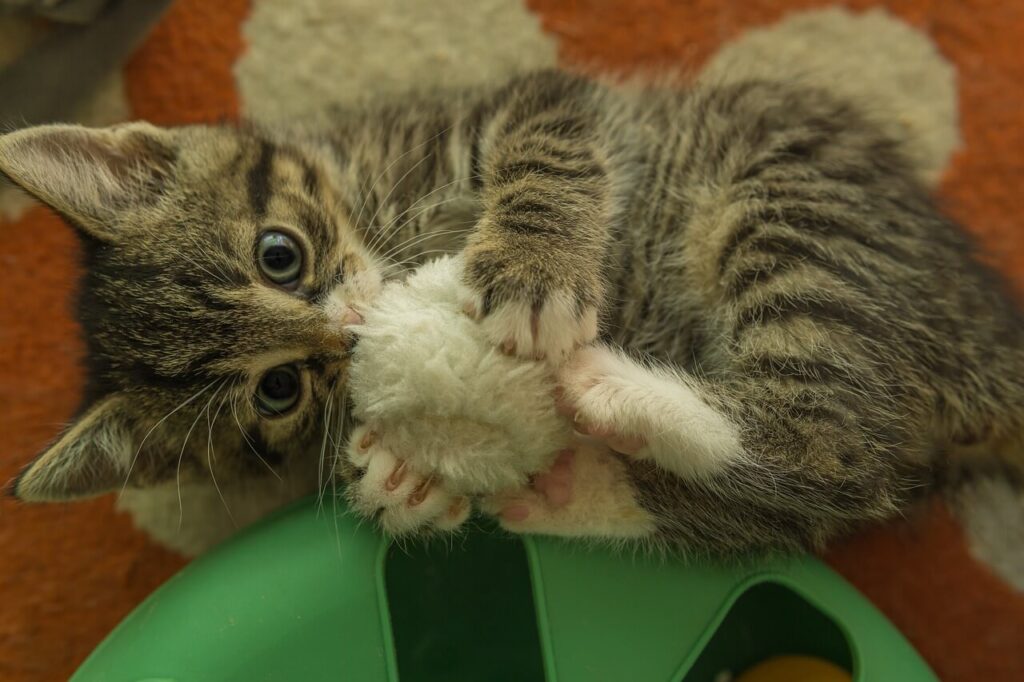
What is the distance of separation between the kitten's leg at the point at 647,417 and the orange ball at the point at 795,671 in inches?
24.1

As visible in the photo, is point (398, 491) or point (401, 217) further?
point (401, 217)

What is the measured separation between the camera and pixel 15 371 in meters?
1.92

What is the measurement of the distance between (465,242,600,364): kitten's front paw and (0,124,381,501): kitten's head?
24 cm

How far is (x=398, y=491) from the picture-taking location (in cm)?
133

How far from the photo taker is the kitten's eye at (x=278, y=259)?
4.58 feet

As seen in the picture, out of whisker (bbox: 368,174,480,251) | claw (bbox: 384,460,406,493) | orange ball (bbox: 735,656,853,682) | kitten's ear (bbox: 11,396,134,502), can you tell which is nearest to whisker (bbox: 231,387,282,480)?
kitten's ear (bbox: 11,396,134,502)

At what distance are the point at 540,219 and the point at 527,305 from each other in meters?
0.21

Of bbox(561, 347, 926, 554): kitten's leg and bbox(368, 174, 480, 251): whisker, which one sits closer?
bbox(561, 347, 926, 554): kitten's leg

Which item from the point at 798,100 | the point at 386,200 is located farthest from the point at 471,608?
the point at 798,100

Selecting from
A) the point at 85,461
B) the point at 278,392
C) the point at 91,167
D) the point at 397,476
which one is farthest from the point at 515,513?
the point at 91,167

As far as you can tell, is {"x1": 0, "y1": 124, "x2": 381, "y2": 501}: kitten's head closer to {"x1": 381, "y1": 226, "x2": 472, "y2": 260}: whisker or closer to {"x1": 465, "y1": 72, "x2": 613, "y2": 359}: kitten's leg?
{"x1": 381, "y1": 226, "x2": 472, "y2": 260}: whisker

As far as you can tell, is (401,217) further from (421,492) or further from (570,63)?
(570,63)

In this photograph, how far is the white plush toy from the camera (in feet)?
3.95

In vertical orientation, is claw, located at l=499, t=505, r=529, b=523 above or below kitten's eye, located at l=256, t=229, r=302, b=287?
below
